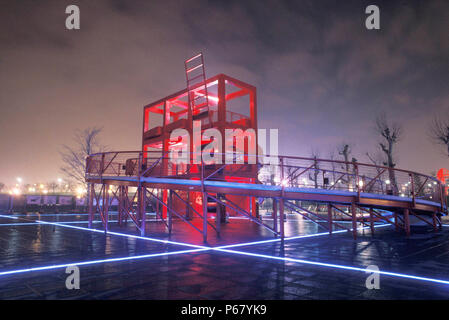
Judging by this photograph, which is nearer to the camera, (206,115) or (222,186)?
(222,186)

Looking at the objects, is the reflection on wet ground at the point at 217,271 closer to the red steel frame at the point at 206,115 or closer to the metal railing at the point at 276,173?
the metal railing at the point at 276,173

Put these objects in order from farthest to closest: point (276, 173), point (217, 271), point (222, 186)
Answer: point (276, 173) → point (222, 186) → point (217, 271)

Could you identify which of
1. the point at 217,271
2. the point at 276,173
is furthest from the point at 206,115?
the point at 217,271

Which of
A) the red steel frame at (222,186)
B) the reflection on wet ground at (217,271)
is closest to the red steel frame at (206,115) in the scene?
the red steel frame at (222,186)

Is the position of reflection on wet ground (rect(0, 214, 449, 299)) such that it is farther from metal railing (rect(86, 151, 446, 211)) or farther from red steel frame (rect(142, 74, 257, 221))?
red steel frame (rect(142, 74, 257, 221))

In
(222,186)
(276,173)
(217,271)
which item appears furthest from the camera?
(276,173)

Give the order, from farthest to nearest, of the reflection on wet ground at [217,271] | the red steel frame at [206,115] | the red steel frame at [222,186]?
1. the red steel frame at [206,115]
2. the red steel frame at [222,186]
3. the reflection on wet ground at [217,271]

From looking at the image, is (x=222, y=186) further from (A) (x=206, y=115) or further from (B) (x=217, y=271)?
(A) (x=206, y=115)

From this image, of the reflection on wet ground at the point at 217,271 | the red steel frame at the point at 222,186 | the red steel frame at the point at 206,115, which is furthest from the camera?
the red steel frame at the point at 206,115

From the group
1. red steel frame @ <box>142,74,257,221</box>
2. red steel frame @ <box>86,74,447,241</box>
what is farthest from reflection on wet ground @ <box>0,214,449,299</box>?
red steel frame @ <box>142,74,257,221</box>

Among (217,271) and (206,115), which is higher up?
(206,115)

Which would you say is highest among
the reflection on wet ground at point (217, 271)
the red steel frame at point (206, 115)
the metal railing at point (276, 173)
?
the red steel frame at point (206, 115)
